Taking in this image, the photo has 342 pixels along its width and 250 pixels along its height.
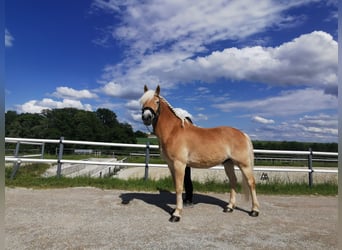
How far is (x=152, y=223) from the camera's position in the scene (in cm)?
483

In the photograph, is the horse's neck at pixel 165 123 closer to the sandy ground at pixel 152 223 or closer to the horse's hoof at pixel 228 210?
the sandy ground at pixel 152 223

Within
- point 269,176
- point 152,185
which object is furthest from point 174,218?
point 269,176

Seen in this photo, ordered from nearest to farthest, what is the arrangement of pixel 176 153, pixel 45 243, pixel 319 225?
pixel 45 243 → pixel 319 225 → pixel 176 153

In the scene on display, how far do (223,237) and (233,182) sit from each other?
1.94m

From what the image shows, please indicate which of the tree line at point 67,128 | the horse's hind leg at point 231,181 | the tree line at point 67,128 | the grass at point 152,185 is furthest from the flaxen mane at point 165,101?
the tree line at point 67,128

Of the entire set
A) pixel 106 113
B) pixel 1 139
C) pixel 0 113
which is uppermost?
pixel 106 113

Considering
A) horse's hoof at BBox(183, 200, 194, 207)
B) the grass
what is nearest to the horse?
horse's hoof at BBox(183, 200, 194, 207)

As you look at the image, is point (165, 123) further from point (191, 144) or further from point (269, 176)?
point (269, 176)

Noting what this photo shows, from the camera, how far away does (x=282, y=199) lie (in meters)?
7.30

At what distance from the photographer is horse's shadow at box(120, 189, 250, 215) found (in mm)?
6129

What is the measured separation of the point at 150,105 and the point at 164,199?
2.52 m

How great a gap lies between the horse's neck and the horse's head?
0.15 m

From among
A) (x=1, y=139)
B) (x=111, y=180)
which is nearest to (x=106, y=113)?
(x=111, y=180)

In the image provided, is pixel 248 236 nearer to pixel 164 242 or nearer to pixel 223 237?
pixel 223 237
